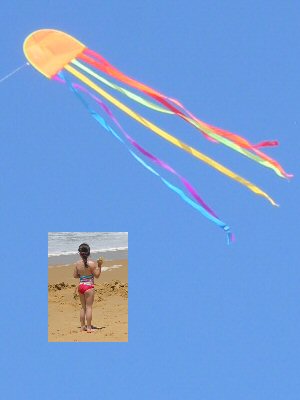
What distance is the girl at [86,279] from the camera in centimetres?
1339

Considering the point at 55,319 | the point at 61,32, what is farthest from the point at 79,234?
the point at 61,32

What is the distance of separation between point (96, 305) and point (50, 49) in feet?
15.1

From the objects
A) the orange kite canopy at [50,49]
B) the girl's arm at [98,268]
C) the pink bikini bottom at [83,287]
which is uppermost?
the orange kite canopy at [50,49]

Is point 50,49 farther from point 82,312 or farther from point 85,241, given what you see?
point 82,312

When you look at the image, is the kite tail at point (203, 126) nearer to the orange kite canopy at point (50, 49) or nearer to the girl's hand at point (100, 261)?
the orange kite canopy at point (50, 49)

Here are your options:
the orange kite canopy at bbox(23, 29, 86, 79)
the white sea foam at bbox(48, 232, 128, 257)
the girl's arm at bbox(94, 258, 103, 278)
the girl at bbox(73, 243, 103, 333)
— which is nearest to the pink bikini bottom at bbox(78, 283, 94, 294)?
the girl at bbox(73, 243, 103, 333)

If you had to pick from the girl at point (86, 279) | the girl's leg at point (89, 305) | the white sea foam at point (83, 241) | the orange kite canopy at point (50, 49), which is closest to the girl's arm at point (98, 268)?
the girl at point (86, 279)

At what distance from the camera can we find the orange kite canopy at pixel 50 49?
9977 millimetres

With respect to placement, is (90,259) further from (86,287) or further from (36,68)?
(36,68)

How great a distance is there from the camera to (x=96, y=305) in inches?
536

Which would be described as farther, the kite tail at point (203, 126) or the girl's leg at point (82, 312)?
the girl's leg at point (82, 312)

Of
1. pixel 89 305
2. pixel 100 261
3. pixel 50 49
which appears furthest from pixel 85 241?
pixel 50 49

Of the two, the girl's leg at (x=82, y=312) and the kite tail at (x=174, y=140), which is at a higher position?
the kite tail at (x=174, y=140)

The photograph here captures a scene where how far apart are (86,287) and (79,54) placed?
14.4ft
